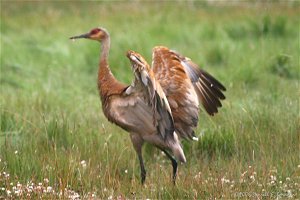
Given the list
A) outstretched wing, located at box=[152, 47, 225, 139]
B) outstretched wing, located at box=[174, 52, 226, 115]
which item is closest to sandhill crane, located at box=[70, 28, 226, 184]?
outstretched wing, located at box=[152, 47, 225, 139]

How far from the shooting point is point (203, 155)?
6.51m

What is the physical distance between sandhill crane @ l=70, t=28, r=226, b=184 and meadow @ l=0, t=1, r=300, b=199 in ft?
0.82

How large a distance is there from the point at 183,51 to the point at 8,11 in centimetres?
500

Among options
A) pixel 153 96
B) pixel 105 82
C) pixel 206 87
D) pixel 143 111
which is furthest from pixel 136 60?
pixel 206 87

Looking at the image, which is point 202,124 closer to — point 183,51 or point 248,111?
point 248,111

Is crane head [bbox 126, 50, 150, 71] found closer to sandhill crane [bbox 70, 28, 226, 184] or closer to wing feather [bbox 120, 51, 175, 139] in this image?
wing feather [bbox 120, 51, 175, 139]

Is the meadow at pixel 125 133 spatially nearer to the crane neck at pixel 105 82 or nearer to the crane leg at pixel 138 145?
the crane leg at pixel 138 145

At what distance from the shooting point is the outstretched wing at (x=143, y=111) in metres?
5.79

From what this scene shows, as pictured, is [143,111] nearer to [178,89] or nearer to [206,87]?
[178,89]

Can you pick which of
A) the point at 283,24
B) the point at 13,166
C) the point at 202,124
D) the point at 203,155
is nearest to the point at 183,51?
the point at 283,24

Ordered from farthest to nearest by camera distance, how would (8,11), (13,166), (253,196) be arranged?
(8,11) < (13,166) < (253,196)

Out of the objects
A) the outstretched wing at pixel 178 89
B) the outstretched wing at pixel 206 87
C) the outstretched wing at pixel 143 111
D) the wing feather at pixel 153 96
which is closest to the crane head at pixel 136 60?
the wing feather at pixel 153 96

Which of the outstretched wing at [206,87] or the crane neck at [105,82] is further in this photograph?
the outstretched wing at [206,87]

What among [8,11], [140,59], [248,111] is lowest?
[8,11]
